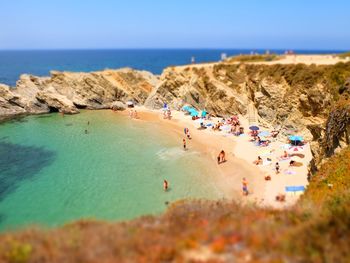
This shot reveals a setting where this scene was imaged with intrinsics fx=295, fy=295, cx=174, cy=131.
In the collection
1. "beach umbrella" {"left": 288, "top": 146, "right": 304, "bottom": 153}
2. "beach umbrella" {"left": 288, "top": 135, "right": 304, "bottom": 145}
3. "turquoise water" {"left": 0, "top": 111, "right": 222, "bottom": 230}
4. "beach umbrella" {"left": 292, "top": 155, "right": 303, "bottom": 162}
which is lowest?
"turquoise water" {"left": 0, "top": 111, "right": 222, "bottom": 230}

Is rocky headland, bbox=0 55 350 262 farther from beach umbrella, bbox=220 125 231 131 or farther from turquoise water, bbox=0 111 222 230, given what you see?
turquoise water, bbox=0 111 222 230

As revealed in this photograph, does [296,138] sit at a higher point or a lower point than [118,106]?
higher

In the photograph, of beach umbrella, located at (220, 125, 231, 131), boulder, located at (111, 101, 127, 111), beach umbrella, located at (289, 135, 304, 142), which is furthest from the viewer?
boulder, located at (111, 101, 127, 111)

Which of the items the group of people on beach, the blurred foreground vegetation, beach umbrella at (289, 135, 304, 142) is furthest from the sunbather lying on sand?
the group of people on beach

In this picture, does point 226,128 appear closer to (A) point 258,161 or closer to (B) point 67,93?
(A) point 258,161

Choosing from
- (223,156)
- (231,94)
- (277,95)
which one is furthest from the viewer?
(231,94)

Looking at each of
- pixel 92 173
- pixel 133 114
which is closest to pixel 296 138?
pixel 92 173

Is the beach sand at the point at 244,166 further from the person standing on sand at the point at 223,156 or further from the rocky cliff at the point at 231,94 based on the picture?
the rocky cliff at the point at 231,94

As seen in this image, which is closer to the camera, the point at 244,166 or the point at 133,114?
the point at 244,166
